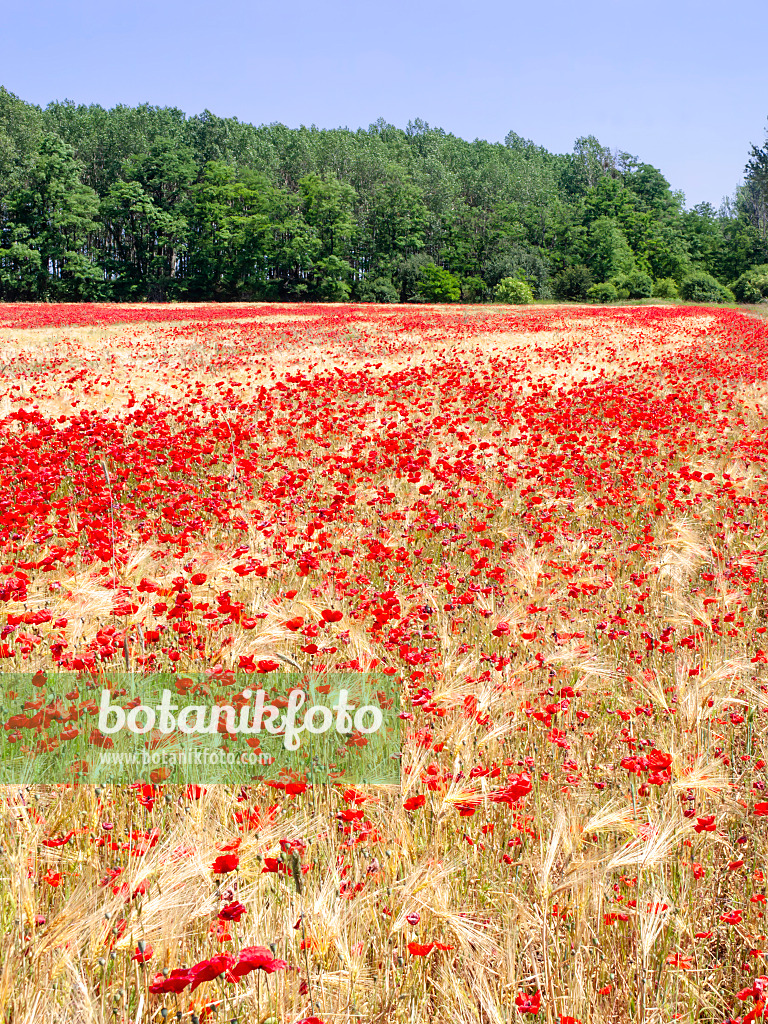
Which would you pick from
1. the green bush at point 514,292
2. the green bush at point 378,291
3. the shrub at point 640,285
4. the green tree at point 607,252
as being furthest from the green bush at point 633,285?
the green bush at point 378,291

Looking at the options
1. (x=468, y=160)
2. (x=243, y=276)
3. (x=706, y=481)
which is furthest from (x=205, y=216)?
(x=706, y=481)

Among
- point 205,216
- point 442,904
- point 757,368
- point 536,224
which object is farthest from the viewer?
point 536,224

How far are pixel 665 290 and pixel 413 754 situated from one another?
69.5 metres

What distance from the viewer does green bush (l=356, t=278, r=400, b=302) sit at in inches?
2563

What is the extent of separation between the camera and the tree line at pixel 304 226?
209 ft

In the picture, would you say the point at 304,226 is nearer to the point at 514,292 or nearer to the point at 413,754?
the point at 514,292

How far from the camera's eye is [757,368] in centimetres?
1614

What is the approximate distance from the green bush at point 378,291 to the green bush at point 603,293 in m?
16.7

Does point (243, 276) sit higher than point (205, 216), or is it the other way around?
point (205, 216)

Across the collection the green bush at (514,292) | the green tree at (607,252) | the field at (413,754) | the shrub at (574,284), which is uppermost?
the green tree at (607,252)

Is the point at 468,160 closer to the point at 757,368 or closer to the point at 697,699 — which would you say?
the point at 757,368

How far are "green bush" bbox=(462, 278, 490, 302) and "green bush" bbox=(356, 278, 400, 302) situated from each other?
6148 mm

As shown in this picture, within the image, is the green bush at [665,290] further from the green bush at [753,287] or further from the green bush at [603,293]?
the green bush at [753,287]

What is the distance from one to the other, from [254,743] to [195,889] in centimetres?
85
